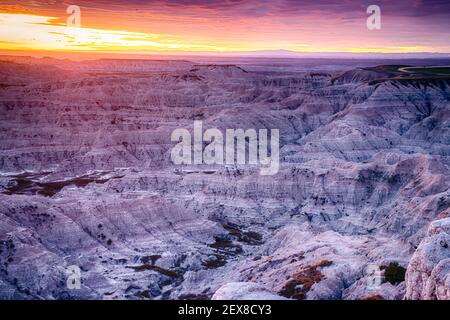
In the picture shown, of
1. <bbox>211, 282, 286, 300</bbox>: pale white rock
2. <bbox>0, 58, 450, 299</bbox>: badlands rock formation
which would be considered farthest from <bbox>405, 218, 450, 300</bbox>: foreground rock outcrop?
<bbox>211, 282, 286, 300</bbox>: pale white rock

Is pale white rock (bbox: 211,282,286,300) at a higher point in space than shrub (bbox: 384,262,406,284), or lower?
higher

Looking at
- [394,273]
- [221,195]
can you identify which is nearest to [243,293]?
[394,273]

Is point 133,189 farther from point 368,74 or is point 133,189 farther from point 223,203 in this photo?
point 368,74

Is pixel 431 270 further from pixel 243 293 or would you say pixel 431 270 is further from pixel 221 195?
pixel 221 195

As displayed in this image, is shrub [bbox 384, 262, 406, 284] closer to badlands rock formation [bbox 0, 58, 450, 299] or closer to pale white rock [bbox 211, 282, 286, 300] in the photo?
badlands rock formation [bbox 0, 58, 450, 299]

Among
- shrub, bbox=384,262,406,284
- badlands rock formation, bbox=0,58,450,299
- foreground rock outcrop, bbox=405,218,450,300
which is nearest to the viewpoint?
foreground rock outcrop, bbox=405,218,450,300

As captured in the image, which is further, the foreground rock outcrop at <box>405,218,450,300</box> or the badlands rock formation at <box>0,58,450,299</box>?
the badlands rock formation at <box>0,58,450,299</box>
